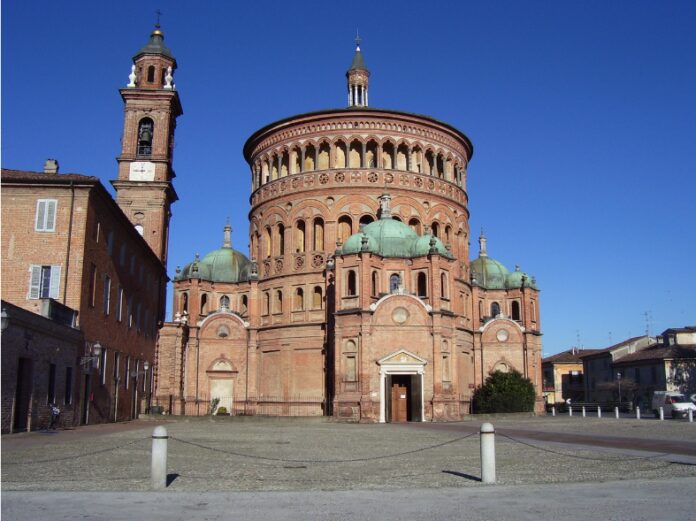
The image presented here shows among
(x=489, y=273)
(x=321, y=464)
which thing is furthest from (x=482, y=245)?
(x=321, y=464)

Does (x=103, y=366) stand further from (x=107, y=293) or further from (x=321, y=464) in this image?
(x=321, y=464)

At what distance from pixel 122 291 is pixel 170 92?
63.3ft

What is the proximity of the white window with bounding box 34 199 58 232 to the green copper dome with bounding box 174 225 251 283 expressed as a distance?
2591cm

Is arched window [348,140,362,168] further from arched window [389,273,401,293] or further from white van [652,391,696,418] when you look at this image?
white van [652,391,696,418]

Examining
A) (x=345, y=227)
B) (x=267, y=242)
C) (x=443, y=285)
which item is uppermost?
(x=345, y=227)

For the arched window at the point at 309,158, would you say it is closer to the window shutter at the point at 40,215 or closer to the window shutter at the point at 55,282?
the window shutter at the point at 40,215

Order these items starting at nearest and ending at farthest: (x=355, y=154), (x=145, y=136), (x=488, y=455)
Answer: (x=488, y=455) < (x=145, y=136) < (x=355, y=154)

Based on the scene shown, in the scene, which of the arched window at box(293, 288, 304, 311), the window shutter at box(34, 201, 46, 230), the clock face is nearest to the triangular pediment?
the arched window at box(293, 288, 304, 311)

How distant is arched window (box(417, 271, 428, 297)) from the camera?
46.8 metres

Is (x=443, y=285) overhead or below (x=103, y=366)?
overhead

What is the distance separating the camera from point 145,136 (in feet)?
175

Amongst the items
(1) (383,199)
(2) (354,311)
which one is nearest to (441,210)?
(1) (383,199)

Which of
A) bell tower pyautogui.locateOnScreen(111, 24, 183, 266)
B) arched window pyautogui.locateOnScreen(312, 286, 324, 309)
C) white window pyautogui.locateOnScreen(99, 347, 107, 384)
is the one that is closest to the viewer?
white window pyautogui.locateOnScreen(99, 347, 107, 384)

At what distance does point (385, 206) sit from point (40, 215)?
83.7ft
